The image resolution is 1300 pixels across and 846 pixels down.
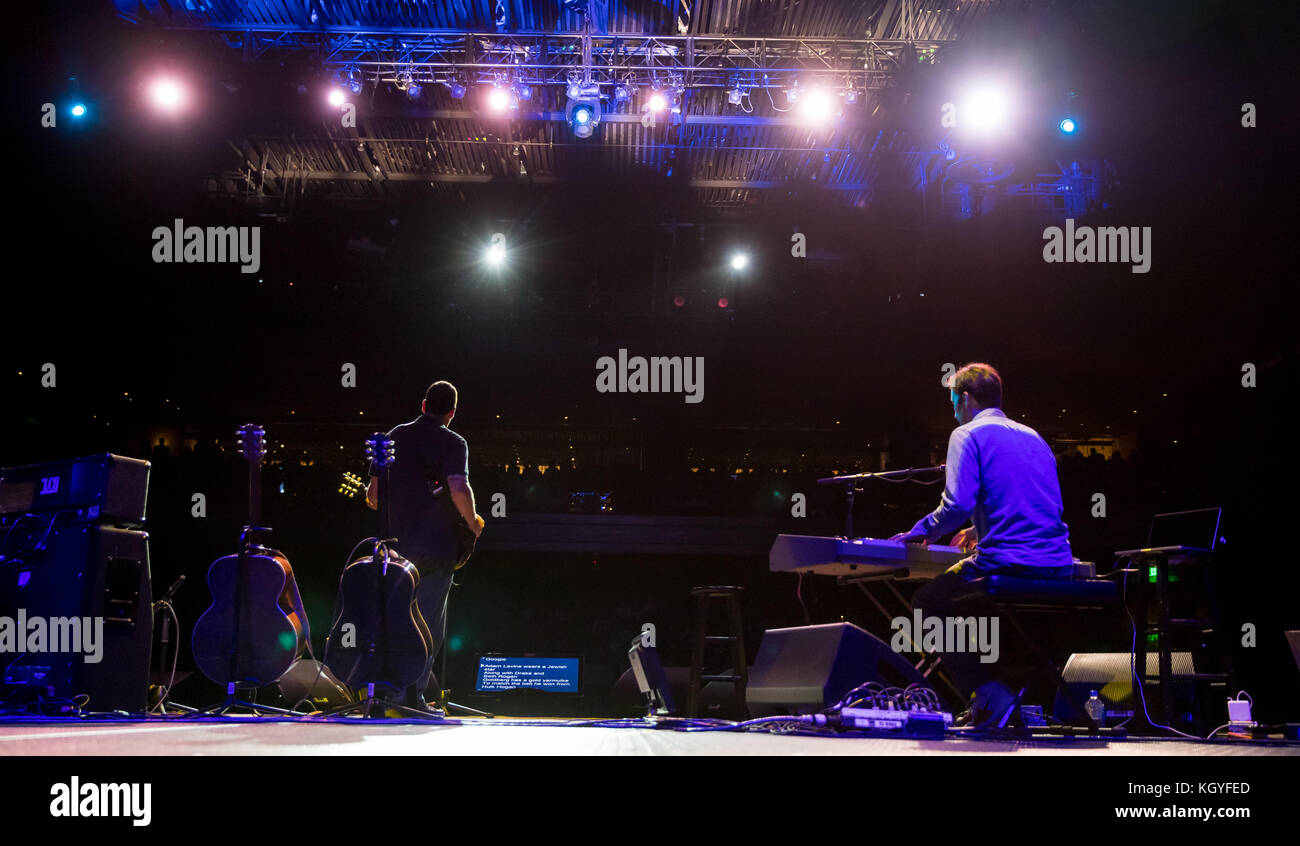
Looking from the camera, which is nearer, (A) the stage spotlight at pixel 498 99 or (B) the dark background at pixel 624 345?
(A) the stage spotlight at pixel 498 99

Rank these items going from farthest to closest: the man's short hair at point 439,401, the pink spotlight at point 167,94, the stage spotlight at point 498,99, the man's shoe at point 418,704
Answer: the stage spotlight at point 498,99
the pink spotlight at point 167,94
the man's short hair at point 439,401
the man's shoe at point 418,704

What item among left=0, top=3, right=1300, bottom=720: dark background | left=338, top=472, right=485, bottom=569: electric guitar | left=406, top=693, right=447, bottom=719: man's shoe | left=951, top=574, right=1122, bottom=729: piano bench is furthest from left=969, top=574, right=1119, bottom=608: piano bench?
left=0, top=3, right=1300, bottom=720: dark background

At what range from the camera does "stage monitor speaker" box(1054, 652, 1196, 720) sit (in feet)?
16.6

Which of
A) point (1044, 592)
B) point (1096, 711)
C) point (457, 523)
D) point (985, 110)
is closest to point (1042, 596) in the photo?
point (1044, 592)

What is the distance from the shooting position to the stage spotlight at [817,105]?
23.6 feet

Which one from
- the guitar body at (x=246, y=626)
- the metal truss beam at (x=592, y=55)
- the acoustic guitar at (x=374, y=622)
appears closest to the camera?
the acoustic guitar at (x=374, y=622)

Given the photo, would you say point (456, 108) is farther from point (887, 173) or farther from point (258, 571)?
point (258, 571)

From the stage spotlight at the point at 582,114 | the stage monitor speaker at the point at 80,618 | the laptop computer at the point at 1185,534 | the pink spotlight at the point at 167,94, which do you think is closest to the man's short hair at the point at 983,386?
the laptop computer at the point at 1185,534

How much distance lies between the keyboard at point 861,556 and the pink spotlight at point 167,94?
6.26 m

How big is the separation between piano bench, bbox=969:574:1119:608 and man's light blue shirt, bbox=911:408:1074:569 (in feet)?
0.32

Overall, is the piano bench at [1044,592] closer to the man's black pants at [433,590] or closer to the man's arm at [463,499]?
the man's arm at [463,499]

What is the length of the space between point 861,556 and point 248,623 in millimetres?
2510

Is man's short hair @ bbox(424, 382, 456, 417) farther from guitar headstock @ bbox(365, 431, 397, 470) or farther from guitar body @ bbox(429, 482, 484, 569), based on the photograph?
guitar headstock @ bbox(365, 431, 397, 470)

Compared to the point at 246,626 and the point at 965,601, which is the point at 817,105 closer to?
the point at 965,601
